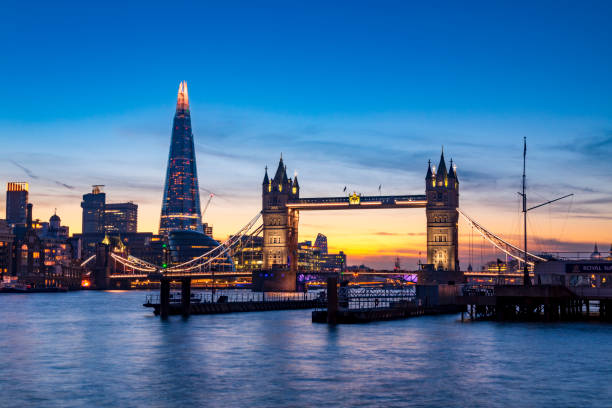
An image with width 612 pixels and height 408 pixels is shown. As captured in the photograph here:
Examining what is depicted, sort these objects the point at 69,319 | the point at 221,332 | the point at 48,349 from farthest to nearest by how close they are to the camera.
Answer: the point at 69,319
the point at 221,332
the point at 48,349

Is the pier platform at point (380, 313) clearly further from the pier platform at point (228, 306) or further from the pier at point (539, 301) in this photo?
the pier platform at point (228, 306)

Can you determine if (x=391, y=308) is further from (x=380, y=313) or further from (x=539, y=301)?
(x=539, y=301)

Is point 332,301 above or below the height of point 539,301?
below

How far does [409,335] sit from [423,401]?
35.3 metres

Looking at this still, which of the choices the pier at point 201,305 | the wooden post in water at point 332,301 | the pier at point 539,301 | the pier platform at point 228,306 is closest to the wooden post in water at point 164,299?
the pier at point 201,305

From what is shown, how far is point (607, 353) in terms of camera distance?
64.5m

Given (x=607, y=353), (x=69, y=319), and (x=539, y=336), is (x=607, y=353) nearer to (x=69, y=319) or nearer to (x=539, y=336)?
(x=539, y=336)

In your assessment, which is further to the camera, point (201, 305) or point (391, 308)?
point (201, 305)

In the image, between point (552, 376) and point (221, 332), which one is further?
point (221, 332)

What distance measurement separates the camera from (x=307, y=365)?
194 ft

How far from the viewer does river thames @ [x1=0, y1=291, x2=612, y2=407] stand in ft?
153

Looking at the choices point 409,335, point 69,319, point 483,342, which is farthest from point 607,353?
point 69,319

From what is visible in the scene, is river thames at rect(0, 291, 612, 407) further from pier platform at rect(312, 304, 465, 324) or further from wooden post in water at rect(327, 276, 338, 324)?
pier platform at rect(312, 304, 465, 324)

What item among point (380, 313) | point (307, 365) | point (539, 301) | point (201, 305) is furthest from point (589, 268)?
point (201, 305)
